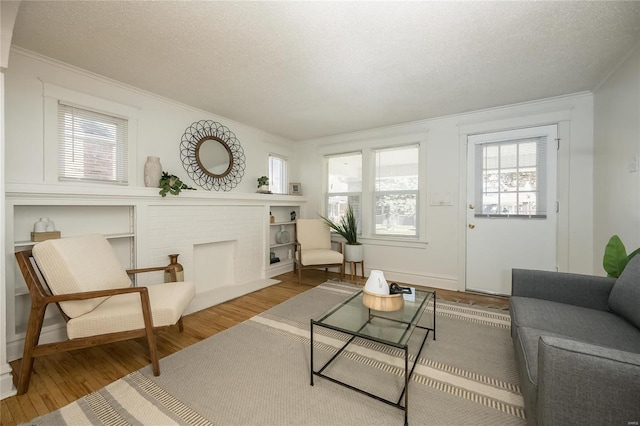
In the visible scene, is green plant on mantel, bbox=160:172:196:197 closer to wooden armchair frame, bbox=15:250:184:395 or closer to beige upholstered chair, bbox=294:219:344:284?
wooden armchair frame, bbox=15:250:184:395

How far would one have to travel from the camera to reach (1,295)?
1.48 metres

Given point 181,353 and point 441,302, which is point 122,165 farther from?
point 441,302

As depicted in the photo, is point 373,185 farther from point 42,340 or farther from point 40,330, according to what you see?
point 42,340

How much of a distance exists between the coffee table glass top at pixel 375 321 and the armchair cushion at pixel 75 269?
156 centimetres

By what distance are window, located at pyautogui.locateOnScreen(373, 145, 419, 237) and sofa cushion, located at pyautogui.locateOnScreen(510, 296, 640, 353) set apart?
219cm

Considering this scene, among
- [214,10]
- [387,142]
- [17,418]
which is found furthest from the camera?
[387,142]

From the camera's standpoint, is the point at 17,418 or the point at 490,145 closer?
the point at 17,418

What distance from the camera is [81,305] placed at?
5.64 feet

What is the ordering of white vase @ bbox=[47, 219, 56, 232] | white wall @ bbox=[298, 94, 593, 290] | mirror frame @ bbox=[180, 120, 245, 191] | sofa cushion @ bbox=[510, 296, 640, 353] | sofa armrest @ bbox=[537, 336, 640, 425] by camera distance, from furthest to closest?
mirror frame @ bbox=[180, 120, 245, 191] → white wall @ bbox=[298, 94, 593, 290] → white vase @ bbox=[47, 219, 56, 232] → sofa cushion @ bbox=[510, 296, 640, 353] → sofa armrest @ bbox=[537, 336, 640, 425]

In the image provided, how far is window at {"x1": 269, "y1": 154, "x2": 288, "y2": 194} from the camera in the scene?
4480 millimetres

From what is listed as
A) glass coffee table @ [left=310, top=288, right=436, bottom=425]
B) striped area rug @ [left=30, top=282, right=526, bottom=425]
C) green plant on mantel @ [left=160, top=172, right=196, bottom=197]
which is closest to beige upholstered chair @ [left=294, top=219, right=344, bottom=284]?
striped area rug @ [left=30, top=282, right=526, bottom=425]

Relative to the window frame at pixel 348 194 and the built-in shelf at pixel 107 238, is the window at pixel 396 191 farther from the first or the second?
the built-in shelf at pixel 107 238

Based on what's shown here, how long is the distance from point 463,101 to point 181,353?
380cm

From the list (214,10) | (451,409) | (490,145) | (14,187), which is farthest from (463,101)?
(14,187)
